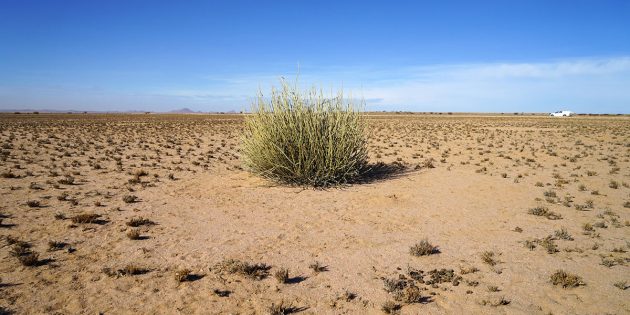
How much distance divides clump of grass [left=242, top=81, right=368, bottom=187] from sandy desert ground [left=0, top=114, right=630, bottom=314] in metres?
0.53

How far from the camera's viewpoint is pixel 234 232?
253 inches

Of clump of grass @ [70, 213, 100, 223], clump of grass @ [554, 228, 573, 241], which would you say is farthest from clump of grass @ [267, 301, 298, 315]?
clump of grass @ [554, 228, 573, 241]

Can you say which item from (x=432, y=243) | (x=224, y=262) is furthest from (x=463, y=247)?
(x=224, y=262)

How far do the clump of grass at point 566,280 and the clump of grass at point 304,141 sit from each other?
5.37 meters

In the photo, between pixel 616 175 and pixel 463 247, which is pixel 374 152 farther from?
pixel 463 247

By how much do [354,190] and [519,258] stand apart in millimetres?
4472

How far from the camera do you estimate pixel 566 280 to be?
4.59 meters

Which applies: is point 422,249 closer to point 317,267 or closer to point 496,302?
point 496,302

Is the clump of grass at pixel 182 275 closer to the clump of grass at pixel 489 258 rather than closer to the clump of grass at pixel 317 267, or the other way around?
the clump of grass at pixel 317 267

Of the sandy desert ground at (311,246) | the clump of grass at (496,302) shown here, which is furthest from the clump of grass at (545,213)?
the clump of grass at (496,302)

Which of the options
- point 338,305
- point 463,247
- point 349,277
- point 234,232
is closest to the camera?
point 338,305

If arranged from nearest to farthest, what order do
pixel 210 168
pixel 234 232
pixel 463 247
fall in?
pixel 463 247
pixel 234 232
pixel 210 168

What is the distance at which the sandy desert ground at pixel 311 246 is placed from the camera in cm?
424

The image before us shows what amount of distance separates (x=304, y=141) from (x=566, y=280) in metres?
6.03
